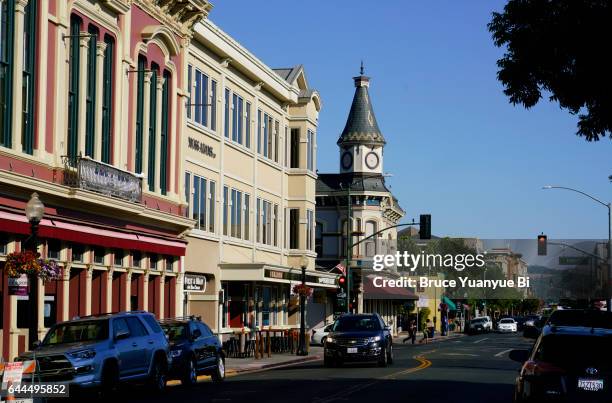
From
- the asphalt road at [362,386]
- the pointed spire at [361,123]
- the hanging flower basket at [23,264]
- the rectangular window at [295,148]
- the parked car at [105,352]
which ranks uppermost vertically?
the pointed spire at [361,123]

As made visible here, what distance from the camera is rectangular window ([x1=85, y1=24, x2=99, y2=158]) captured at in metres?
35.5

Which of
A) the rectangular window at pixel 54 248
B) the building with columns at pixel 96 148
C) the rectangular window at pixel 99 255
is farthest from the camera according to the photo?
the rectangular window at pixel 99 255

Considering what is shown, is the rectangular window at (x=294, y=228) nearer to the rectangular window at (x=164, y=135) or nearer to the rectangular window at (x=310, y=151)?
the rectangular window at (x=310, y=151)

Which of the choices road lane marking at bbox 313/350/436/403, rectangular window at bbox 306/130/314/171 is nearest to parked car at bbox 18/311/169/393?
road lane marking at bbox 313/350/436/403

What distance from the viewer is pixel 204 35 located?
45.5 m

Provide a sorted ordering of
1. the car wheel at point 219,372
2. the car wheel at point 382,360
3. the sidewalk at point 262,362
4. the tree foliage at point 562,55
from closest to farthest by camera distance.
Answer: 1. the tree foliage at point 562,55
2. the car wheel at point 219,372
3. the car wheel at point 382,360
4. the sidewalk at point 262,362

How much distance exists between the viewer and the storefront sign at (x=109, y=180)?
33.5m

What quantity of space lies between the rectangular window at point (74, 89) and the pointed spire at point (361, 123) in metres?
56.9

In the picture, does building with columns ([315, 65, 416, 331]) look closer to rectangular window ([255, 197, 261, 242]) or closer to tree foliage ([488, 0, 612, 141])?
rectangular window ([255, 197, 261, 242])

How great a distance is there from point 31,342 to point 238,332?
27.0 meters

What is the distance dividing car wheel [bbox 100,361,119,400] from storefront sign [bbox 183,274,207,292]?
20489 mm

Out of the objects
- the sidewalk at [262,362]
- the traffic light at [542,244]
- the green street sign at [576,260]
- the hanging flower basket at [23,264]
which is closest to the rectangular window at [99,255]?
the sidewalk at [262,362]

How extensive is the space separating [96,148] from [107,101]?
74.2 inches

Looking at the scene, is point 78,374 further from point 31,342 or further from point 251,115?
point 251,115
